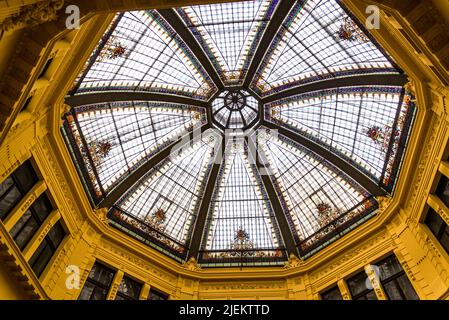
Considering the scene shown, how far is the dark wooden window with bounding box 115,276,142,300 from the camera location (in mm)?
17922

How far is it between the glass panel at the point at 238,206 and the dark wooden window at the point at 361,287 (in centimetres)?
553

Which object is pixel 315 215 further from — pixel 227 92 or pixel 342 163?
pixel 227 92

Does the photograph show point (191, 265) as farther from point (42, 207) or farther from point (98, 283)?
point (42, 207)

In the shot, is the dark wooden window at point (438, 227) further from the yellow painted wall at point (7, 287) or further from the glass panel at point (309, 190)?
the yellow painted wall at point (7, 287)

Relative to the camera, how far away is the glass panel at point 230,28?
17.2m

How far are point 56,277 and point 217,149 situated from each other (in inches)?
445

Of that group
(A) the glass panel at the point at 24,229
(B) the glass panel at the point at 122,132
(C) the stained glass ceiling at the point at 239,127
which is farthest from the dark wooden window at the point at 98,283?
(B) the glass panel at the point at 122,132

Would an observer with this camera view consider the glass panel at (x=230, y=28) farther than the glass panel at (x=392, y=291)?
Yes

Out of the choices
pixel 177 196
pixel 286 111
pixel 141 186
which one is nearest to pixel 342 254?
pixel 286 111

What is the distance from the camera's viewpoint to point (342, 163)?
67.1 ft

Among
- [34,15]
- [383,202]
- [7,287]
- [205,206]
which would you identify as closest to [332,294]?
[383,202]

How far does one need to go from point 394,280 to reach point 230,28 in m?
14.0

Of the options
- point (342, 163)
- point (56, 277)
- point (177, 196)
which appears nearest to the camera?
point (56, 277)
